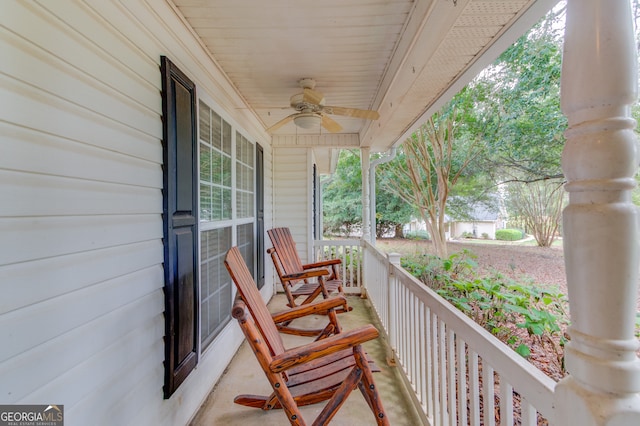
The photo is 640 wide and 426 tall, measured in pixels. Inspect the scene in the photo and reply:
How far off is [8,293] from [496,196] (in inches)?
285

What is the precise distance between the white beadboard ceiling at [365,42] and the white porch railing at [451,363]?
4.60ft

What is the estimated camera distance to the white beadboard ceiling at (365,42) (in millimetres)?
1467

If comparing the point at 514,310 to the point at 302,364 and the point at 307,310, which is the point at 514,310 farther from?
the point at 302,364

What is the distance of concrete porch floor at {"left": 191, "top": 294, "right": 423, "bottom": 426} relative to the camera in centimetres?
178

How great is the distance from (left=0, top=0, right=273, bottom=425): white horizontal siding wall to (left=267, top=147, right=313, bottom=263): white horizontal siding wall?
114 inches

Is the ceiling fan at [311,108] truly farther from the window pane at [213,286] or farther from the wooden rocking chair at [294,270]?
the wooden rocking chair at [294,270]

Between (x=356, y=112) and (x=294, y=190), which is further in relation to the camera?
(x=294, y=190)

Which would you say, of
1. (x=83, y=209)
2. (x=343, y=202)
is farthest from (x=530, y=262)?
(x=343, y=202)

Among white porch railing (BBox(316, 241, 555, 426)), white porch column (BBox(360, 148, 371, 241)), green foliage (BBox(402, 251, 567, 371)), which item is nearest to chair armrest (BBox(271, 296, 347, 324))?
white porch railing (BBox(316, 241, 555, 426))

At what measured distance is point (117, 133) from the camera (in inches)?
47.9

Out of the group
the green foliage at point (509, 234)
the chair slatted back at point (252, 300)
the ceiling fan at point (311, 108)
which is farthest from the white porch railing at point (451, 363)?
the green foliage at point (509, 234)

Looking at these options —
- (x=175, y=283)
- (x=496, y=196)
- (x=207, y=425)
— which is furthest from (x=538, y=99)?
(x=207, y=425)

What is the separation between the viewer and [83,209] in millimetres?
1037

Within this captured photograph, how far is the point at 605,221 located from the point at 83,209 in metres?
1.52
